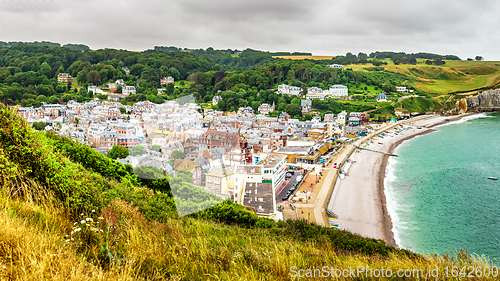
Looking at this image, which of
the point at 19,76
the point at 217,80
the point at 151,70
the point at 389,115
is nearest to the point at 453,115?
the point at 389,115

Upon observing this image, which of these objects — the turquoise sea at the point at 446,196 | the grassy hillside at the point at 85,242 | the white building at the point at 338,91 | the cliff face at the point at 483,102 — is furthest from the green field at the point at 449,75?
the grassy hillside at the point at 85,242

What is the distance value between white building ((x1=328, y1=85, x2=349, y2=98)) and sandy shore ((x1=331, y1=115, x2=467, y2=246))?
19.7 metres

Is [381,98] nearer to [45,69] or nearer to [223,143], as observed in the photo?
[223,143]

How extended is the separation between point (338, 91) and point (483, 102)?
20.1 m

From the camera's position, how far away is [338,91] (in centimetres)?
3981

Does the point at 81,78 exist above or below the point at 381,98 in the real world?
above

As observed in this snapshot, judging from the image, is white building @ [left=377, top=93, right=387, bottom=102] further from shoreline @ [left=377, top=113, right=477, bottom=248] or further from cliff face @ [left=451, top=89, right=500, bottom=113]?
cliff face @ [left=451, top=89, right=500, bottom=113]

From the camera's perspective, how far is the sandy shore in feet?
29.0

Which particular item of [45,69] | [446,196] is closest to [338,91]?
[446,196]

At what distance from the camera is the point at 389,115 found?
1307 inches

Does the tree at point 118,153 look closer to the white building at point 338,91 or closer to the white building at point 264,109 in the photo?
the white building at point 264,109

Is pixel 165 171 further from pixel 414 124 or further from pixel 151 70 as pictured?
pixel 151 70

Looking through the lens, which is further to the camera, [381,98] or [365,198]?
[381,98]

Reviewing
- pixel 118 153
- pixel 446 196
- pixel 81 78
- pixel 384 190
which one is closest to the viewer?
pixel 446 196
